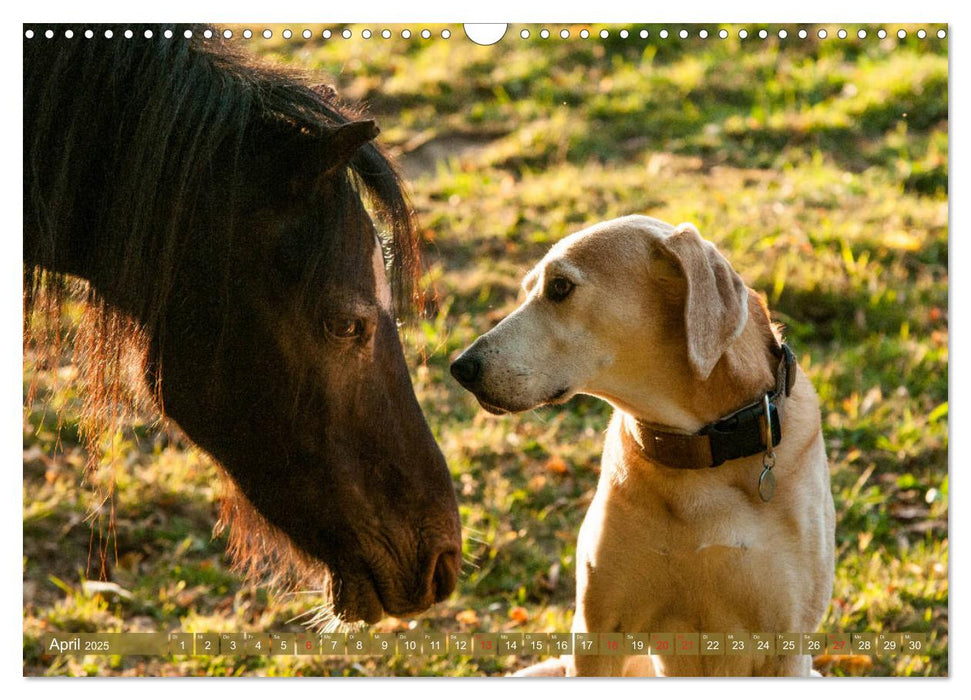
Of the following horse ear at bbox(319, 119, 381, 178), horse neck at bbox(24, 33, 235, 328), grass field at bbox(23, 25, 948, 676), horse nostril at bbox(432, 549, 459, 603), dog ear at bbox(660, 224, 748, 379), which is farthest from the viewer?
grass field at bbox(23, 25, 948, 676)

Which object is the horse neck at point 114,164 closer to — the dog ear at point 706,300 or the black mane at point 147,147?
the black mane at point 147,147

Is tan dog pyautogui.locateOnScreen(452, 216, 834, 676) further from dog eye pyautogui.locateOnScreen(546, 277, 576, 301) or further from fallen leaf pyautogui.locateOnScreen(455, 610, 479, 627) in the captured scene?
fallen leaf pyautogui.locateOnScreen(455, 610, 479, 627)

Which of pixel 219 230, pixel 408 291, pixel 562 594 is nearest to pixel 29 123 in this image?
pixel 219 230

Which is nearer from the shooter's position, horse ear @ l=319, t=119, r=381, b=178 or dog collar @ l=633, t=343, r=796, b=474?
horse ear @ l=319, t=119, r=381, b=178

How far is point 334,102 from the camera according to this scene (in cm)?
265

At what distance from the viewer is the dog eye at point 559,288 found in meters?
2.65

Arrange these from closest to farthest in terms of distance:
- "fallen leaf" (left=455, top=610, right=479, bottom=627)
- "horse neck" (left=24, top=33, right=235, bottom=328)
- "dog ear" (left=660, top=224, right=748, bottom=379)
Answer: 1. "horse neck" (left=24, top=33, right=235, bottom=328)
2. "dog ear" (left=660, top=224, right=748, bottom=379)
3. "fallen leaf" (left=455, top=610, right=479, bottom=627)

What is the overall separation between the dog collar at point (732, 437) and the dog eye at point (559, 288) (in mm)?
372

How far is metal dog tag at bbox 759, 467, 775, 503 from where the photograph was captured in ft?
8.55

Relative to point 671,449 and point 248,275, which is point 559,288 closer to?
point 671,449

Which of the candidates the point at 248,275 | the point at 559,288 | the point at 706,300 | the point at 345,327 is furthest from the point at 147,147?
the point at 706,300

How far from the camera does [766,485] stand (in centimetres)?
261

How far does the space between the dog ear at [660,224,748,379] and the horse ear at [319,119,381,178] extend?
2.35 feet

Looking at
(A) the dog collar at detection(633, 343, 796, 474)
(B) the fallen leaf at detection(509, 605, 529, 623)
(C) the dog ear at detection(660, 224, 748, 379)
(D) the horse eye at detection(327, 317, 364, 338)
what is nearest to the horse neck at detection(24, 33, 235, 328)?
(D) the horse eye at detection(327, 317, 364, 338)
